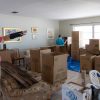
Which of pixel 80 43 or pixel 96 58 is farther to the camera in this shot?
pixel 80 43

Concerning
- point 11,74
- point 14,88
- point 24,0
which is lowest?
point 14,88

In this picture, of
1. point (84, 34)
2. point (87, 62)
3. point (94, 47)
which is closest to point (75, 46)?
point (84, 34)

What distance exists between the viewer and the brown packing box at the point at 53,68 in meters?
2.30

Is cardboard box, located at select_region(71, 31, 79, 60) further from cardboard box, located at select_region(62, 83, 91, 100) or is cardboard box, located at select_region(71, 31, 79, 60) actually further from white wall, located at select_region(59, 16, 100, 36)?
cardboard box, located at select_region(62, 83, 91, 100)

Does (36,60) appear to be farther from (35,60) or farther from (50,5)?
(50,5)

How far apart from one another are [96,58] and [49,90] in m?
2.87

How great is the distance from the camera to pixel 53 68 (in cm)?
229

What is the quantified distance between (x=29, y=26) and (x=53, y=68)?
188 inches

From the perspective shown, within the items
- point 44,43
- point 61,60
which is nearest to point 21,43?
point 44,43

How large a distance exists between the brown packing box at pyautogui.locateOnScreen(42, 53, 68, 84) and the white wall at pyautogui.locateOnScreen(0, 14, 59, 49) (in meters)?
4.00

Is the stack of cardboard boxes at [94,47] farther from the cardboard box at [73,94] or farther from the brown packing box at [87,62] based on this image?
the cardboard box at [73,94]

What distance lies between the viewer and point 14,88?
1.90 metres

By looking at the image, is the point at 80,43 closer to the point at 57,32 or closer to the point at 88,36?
the point at 88,36

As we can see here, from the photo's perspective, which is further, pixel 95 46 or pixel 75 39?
pixel 75 39
